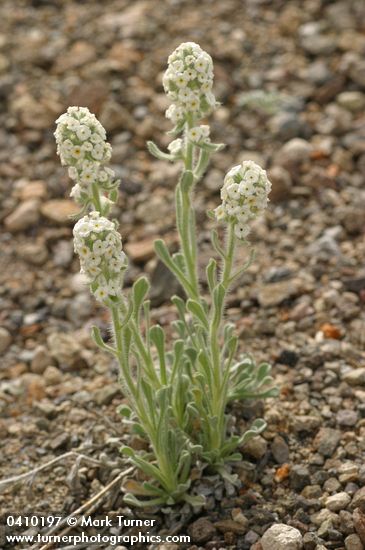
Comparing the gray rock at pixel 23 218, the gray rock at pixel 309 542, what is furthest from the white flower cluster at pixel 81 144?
the gray rock at pixel 23 218

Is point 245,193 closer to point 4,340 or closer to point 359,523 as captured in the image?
point 359,523

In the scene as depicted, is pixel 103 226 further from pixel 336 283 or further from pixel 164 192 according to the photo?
pixel 164 192

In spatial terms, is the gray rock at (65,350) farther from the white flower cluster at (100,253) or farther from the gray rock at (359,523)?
the gray rock at (359,523)

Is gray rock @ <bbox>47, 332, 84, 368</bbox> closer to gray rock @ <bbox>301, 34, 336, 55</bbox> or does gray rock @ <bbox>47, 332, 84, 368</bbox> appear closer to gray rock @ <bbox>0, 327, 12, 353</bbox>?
gray rock @ <bbox>0, 327, 12, 353</bbox>

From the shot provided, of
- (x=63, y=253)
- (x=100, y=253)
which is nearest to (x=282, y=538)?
(x=100, y=253)

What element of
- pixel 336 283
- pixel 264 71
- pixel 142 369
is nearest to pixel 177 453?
pixel 142 369

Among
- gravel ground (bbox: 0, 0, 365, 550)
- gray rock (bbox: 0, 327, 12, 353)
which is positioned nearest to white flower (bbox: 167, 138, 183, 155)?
gravel ground (bbox: 0, 0, 365, 550)
